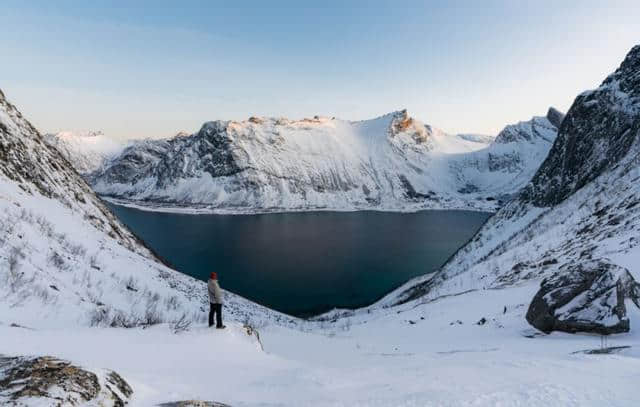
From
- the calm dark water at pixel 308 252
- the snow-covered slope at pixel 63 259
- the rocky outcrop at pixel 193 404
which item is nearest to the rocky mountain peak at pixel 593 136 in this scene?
the calm dark water at pixel 308 252

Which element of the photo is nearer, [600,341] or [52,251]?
[600,341]

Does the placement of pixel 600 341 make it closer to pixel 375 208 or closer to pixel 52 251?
pixel 52 251

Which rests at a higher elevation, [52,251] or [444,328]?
[52,251]

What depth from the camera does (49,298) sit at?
11898mm

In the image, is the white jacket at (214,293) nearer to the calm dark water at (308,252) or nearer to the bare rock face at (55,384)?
the bare rock face at (55,384)

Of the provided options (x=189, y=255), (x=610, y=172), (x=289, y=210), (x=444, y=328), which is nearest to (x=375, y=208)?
(x=289, y=210)

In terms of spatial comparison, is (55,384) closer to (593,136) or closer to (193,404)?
(193,404)

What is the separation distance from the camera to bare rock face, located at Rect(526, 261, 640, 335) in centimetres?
1152

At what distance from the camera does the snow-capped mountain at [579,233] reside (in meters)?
12.5

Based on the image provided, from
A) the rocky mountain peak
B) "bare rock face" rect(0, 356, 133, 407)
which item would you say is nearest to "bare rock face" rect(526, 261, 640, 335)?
"bare rock face" rect(0, 356, 133, 407)

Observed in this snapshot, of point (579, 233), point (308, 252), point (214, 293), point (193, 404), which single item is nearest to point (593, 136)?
point (579, 233)

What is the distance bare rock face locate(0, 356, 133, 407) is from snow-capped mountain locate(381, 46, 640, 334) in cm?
1314

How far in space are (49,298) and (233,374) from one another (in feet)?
26.6

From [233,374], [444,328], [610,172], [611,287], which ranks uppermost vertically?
[610,172]
